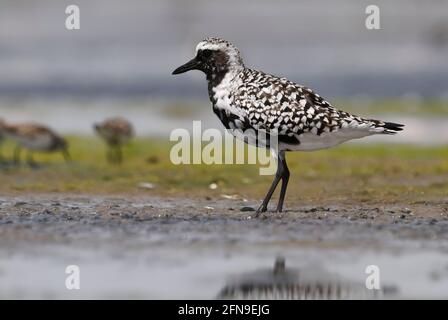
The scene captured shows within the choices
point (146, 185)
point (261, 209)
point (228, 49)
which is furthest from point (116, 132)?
point (261, 209)

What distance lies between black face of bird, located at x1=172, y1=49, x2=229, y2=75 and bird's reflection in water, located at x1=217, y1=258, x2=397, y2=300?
12.7ft

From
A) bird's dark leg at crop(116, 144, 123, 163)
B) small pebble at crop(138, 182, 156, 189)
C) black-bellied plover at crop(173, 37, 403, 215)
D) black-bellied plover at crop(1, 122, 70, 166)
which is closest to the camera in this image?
black-bellied plover at crop(173, 37, 403, 215)

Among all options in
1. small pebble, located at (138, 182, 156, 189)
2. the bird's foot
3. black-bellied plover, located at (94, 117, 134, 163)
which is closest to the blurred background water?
black-bellied plover, located at (94, 117, 134, 163)

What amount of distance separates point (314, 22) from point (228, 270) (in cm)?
2719

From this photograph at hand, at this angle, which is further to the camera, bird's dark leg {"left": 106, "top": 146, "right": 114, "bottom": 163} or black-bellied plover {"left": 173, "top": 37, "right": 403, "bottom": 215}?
bird's dark leg {"left": 106, "top": 146, "right": 114, "bottom": 163}

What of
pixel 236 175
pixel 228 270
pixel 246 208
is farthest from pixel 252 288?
pixel 236 175

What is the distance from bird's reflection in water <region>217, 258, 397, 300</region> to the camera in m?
8.40

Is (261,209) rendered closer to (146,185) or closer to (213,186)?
(213,186)

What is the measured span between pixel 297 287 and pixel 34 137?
31.7 feet

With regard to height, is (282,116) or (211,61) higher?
(211,61)

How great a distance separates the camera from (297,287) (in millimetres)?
8609

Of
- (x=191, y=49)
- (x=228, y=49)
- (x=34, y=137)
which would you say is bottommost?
(x=34, y=137)

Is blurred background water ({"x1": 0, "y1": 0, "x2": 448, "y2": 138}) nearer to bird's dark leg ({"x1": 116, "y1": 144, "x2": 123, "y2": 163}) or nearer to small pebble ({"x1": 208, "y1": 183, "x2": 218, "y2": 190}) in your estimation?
bird's dark leg ({"x1": 116, "y1": 144, "x2": 123, "y2": 163})

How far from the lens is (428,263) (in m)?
9.29
